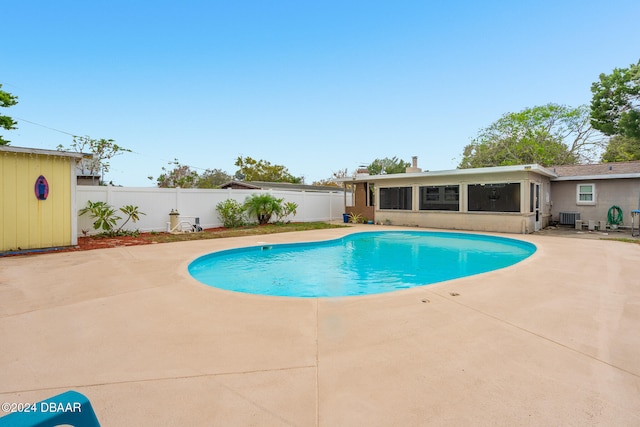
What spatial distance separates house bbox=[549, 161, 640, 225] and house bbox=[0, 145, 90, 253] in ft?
60.9

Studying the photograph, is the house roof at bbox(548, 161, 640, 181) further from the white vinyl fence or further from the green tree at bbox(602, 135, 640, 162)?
the green tree at bbox(602, 135, 640, 162)

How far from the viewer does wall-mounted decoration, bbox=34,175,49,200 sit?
25.9 ft

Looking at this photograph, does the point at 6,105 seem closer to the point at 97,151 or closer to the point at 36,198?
the point at 97,151

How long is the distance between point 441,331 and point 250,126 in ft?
72.5

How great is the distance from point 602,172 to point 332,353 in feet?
54.8

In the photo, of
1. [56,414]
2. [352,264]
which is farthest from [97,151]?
[56,414]

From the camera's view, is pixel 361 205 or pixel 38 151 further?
pixel 361 205

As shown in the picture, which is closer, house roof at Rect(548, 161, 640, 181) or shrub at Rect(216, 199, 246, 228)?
house roof at Rect(548, 161, 640, 181)

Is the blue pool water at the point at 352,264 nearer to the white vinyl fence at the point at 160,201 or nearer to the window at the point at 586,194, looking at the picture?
the white vinyl fence at the point at 160,201

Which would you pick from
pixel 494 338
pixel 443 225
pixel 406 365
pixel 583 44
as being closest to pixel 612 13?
pixel 583 44

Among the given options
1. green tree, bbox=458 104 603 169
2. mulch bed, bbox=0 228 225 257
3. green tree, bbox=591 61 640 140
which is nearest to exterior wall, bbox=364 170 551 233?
green tree, bbox=591 61 640 140

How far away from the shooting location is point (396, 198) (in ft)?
52.1

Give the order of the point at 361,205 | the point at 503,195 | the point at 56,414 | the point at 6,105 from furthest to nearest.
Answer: the point at 361,205, the point at 6,105, the point at 503,195, the point at 56,414

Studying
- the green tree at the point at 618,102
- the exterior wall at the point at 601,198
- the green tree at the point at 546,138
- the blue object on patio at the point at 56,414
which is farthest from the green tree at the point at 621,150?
the blue object on patio at the point at 56,414
